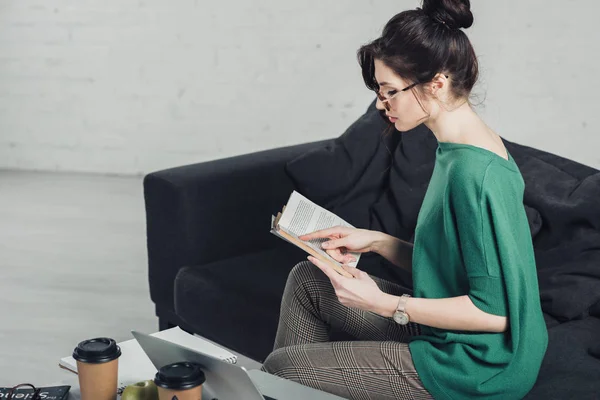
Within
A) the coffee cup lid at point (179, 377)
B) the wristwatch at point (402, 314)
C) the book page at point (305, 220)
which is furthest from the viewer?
the book page at point (305, 220)

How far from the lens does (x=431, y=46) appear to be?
5.16ft

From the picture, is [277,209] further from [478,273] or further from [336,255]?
[478,273]

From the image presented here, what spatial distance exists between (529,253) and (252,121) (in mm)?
3374

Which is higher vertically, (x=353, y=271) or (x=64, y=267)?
(x=353, y=271)

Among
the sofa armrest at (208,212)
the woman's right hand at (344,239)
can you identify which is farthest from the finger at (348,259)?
the sofa armrest at (208,212)

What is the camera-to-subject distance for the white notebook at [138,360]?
5.43ft

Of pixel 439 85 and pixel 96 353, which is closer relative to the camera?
pixel 96 353

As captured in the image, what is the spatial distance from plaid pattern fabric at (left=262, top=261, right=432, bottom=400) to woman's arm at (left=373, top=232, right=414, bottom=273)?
0.20ft

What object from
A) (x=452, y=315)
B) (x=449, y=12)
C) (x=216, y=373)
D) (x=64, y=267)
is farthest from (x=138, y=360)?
(x=64, y=267)

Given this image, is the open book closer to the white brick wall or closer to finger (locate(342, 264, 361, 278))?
finger (locate(342, 264, 361, 278))

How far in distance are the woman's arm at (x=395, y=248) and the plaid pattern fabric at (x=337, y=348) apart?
2.4 inches

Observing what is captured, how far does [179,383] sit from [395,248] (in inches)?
27.8

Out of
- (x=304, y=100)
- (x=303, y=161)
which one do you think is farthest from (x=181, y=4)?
(x=303, y=161)

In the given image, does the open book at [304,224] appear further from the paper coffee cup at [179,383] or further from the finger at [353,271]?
the paper coffee cup at [179,383]
